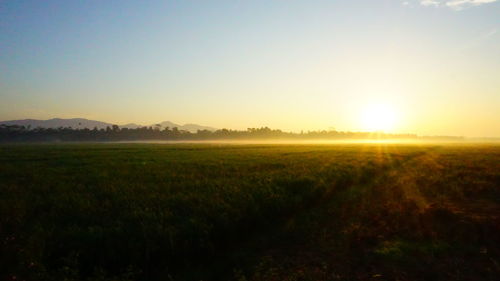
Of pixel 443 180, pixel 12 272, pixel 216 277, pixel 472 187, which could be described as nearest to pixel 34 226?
pixel 12 272

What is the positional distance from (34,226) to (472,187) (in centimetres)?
2682

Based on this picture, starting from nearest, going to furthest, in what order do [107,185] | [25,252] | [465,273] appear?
[25,252], [465,273], [107,185]

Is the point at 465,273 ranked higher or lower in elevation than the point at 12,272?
lower

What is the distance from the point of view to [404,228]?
14281 millimetres

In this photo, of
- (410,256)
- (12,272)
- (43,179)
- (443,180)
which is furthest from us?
(443,180)

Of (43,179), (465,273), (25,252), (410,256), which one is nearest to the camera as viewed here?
(25,252)

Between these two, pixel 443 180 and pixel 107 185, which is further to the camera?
pixel 443 180

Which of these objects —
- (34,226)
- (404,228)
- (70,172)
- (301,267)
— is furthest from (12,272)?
(70,172)

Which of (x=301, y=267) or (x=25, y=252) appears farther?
(x=301, y=267)

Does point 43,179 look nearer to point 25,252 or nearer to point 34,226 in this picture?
point 34,226

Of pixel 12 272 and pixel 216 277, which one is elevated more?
pixel 12 272

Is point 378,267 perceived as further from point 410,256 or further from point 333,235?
point 333,235

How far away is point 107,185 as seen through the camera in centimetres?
2073

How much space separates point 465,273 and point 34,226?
45.1 feet
